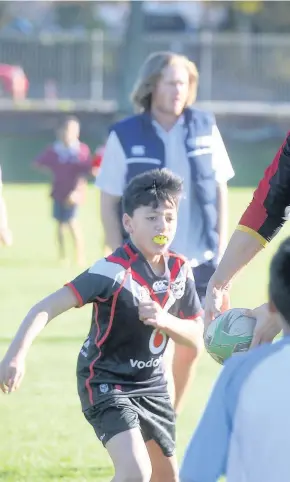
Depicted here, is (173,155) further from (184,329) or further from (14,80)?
(14,80)

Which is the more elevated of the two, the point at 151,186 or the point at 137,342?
the point at 151,186

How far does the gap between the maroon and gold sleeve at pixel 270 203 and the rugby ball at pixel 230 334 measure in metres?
0.59

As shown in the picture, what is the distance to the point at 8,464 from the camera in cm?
615

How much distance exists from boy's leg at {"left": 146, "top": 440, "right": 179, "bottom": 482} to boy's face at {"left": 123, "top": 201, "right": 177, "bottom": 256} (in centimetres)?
86

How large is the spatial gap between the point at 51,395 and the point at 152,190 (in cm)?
316

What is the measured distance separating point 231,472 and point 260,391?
0.73ft

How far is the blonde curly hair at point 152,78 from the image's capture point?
664cm

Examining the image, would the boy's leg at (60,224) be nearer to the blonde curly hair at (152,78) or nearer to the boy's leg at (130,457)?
the blonde curly hair at (152,78)

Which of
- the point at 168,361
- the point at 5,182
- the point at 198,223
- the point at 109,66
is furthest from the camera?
the point at 109,66

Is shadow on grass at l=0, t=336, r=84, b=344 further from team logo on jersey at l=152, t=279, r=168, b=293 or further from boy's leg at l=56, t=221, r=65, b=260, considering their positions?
boy's leg at l=56, t=221, r=65, b=260

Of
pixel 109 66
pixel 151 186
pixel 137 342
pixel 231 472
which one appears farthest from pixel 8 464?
pixel 109 66

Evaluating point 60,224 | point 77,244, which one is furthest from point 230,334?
point 60,224

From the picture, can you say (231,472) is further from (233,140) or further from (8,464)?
(233,140)

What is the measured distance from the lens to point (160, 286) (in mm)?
5020
